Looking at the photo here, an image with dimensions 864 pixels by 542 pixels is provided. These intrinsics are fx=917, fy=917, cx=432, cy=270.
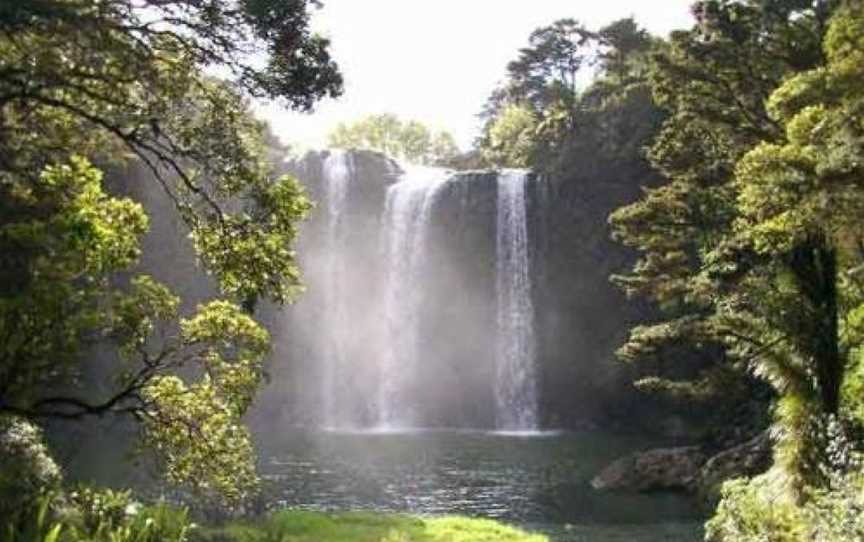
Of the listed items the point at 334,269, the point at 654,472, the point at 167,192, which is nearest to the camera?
the point at 167,192

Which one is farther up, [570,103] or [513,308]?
[570,103]

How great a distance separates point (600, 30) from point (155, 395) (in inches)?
2400

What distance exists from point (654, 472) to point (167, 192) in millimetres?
23846

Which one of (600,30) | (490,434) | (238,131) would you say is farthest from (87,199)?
(600,30)

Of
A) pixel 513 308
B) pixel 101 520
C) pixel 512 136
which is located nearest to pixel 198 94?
pixel 101 520

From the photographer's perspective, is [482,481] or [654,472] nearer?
[654,472]

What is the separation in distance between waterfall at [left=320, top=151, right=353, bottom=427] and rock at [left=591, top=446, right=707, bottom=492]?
29474 millimetres

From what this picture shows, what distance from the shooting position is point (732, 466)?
28656mm

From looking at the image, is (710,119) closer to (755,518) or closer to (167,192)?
(755,518)

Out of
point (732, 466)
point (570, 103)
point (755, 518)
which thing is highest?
point (570, 103)

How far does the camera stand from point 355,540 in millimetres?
19984

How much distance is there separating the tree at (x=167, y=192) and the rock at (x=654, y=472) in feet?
68.5

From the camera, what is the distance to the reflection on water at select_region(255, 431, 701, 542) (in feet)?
82.8

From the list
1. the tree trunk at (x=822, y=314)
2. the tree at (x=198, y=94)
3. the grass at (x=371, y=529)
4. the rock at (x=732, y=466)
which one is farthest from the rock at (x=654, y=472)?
the tree at (x=198, y=94)
